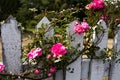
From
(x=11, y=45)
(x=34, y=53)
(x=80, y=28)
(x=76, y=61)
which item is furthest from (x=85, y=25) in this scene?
(x=11, y=45)

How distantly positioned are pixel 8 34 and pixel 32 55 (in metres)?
0.25

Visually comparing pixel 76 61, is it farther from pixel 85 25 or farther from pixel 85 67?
pixel 85 25

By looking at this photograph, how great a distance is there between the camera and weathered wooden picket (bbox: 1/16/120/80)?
2650 mm

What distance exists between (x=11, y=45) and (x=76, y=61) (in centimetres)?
58

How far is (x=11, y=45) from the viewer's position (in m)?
2.69

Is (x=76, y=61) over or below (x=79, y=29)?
below

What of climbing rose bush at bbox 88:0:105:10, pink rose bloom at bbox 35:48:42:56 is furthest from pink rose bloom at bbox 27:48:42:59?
climbing rose bush at bbox 88:0:105:10

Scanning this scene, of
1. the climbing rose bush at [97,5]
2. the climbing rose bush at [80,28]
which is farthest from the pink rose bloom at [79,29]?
the climbing rose bush at [97,5]

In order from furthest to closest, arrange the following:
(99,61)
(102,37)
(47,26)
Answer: (99,61), (102,37), (47,26)

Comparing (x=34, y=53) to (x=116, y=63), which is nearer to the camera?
(x=34, y=53)

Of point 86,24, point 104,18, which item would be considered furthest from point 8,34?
point 104,18

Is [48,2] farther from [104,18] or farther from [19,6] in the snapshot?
[104,18]

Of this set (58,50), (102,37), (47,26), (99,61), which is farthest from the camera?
(99,61)

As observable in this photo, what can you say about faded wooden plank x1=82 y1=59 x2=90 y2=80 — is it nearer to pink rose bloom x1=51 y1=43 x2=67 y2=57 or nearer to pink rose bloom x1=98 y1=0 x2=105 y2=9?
pink rose bloom x1=51 y1=43 x2=67 y2=57
